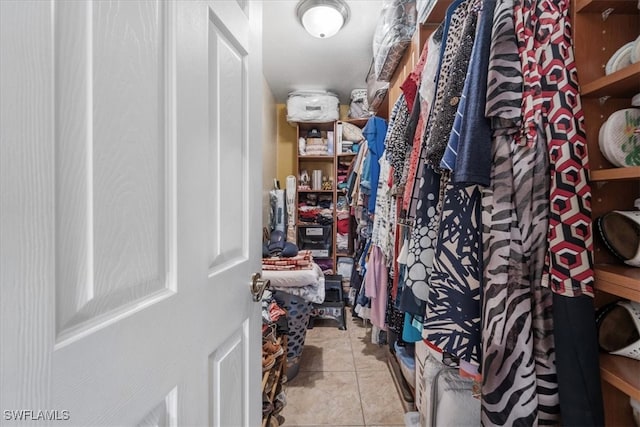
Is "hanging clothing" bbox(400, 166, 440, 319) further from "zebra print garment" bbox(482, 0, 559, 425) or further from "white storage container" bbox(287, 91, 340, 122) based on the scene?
"white storage container" bbox(287, 91, 340, 122)

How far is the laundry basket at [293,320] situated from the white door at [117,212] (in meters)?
1.11

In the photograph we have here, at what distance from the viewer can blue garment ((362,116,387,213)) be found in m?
1.94

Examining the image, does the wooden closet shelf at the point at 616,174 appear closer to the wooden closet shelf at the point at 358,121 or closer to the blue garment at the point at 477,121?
the blue garment at the point at 477,121

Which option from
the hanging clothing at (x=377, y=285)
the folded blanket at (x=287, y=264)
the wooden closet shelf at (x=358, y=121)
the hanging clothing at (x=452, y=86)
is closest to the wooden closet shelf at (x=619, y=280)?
the hanging clothing at (x=452, y=86)

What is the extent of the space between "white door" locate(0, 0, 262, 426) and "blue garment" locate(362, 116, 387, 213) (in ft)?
4.47

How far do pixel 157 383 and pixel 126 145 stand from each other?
377mm

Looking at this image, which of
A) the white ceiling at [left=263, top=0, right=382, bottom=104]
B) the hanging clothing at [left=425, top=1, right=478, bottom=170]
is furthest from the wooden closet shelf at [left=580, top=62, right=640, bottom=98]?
the white ceiling at [left=263, top=0, right=382, bottom=104]

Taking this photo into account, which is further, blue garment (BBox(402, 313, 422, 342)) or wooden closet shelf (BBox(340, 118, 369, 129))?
wooden closet shelf (BBox(340, 118, 369, 129))

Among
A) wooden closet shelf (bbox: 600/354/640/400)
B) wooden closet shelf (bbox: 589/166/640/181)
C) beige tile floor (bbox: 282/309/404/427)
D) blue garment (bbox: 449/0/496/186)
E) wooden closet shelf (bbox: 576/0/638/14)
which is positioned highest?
wooden closet shelf (bbox: 576/0/638/14)

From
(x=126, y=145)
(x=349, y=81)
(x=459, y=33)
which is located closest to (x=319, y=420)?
(x=126, y=145)

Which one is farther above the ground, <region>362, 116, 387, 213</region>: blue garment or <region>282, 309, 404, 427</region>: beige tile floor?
<region>362, 116, 387, 213</region>: blue garment

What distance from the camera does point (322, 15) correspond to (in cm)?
171

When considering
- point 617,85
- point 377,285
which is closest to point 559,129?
point 617,85

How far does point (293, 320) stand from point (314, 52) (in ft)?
6.84
